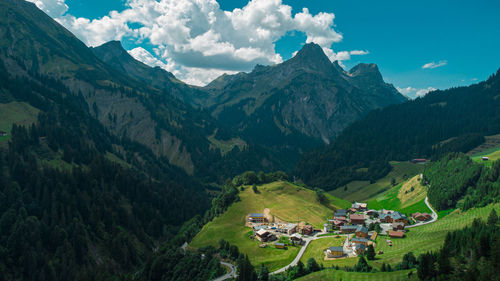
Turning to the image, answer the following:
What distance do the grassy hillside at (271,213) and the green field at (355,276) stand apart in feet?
65.6

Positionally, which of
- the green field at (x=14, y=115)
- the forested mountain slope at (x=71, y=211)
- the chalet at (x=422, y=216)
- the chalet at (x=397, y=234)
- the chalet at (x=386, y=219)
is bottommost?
the forested mountain slope at (x=71, y=211)

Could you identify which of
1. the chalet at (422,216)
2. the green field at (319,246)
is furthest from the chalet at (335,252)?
the chalet at (422,216)

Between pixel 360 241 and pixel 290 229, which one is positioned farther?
pixel 290 229

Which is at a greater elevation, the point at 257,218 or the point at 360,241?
the point at 360,241

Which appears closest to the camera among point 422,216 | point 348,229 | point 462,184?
point 348,229

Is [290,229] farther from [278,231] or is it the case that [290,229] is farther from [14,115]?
[14,115]

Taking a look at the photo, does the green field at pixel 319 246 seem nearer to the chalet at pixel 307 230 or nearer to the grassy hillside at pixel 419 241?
the grassy hillside at pixel 419 241

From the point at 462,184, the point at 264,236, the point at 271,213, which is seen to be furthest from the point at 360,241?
the point at 462,184

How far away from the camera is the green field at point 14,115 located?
570ft

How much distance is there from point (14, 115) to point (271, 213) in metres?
166

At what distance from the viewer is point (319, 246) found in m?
95.0

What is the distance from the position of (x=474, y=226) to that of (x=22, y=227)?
137590 millimetres

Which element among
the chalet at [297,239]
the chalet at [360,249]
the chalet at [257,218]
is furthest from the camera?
the chalet at [257,218]

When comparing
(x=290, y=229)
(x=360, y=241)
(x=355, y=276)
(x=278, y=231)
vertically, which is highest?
(x=355, y=276)
